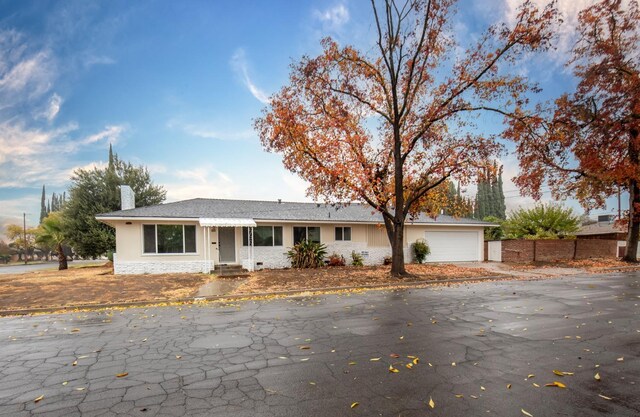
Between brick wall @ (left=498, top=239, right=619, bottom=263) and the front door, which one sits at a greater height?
the front door

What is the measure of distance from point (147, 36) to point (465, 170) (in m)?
16.4

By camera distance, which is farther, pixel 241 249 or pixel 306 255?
pixel 306 255

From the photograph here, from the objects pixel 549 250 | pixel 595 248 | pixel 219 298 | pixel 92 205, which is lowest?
pixel 595 248

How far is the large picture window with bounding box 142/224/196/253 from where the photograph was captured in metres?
16.7

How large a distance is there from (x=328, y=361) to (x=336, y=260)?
1482 cm

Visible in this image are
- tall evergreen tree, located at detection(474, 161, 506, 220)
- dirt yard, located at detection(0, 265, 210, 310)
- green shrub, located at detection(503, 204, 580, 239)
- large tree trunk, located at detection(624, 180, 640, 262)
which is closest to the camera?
dirt yard, located at detection(0, 265, 210, 310)

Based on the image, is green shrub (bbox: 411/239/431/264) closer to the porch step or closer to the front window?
the front window

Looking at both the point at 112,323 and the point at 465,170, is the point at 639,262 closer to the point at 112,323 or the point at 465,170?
the point at 465,170

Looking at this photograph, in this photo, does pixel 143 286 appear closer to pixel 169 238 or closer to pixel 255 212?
pixel 169 238

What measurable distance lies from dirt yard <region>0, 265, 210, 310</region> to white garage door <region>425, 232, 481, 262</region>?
49.9 feet

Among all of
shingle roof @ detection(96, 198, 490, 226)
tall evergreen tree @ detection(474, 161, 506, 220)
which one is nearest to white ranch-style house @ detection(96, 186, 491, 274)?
shingle roof @ detection(96, 198, 490, 226)

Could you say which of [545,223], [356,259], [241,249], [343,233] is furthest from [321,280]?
[545,223]

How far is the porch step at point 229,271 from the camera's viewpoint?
1569 centimetres

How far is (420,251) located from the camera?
836 inches
